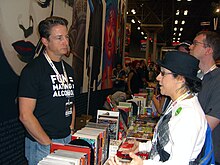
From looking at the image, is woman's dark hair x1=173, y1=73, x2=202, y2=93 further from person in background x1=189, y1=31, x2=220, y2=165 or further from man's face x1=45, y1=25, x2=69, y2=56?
man's face x1=45, y1=25, x2=69, y2=56

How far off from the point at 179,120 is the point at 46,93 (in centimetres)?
105

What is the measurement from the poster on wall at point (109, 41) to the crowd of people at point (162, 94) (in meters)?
3.86

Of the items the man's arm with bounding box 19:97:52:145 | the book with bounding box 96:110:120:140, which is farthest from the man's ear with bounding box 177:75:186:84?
the book with bounding box 96:110:120:140

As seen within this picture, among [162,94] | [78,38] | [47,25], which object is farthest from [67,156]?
[78,38]

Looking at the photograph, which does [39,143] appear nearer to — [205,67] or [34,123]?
[34,123]

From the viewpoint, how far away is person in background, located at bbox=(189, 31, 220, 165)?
8.13ft

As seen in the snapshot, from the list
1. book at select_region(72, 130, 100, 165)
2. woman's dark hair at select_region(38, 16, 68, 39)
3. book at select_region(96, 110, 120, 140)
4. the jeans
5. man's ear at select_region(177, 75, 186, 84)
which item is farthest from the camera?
book at select_region(96, 110, 120, 140)

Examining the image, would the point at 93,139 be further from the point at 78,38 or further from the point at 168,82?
the point at 78,38

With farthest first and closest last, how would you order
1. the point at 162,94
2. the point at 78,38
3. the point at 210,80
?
the point at 78,38
the point at 210,80
the point at 162,94

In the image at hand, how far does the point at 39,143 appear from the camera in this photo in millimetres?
2154

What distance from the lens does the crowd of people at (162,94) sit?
154cm

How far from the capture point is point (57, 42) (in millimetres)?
2270

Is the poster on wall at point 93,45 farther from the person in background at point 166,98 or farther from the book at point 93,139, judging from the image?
the book at point 93,139

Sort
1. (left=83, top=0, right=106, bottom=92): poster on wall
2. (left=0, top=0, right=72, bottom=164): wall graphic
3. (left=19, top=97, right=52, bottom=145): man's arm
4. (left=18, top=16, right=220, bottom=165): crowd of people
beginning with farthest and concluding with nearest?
(left=83, top=0, right=106, bottom=92): poster on wall < (left=0, top=0, right=72, bottom=164): wall graphic < (left=19, top=97, right=52, bottom=145): man's arm < (left=18, top=16, right=220, bottom=165): crowd of people
